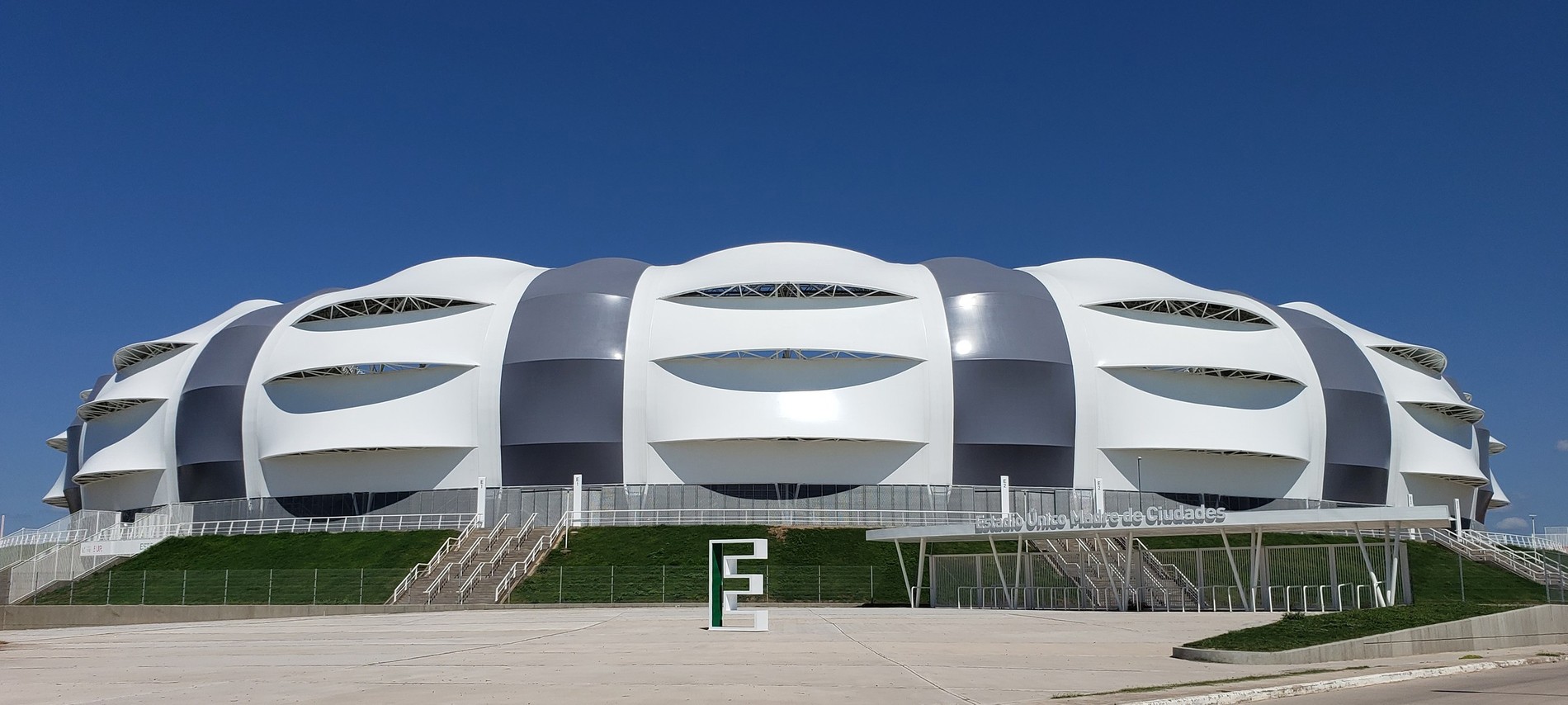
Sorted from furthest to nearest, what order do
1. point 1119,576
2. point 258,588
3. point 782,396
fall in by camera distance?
point 782,396, point 258,588, point 1119,576

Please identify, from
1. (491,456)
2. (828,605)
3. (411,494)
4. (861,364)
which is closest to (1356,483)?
Answer: (861,364)

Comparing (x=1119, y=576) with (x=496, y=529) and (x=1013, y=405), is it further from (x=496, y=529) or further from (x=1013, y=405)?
(x=496, y=529)

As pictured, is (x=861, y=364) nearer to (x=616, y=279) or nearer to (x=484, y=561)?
(x=616, y=279)

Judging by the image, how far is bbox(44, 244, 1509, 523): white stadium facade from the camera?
65312mm

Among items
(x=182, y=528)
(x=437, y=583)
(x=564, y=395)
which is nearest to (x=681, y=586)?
(x=437, y=583)

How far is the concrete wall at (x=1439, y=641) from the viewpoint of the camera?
18688mm

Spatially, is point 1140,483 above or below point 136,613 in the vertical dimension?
above

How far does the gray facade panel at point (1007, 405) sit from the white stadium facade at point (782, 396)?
140 millimetres

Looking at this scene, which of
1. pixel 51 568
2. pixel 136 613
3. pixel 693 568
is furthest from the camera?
pixel 51 568

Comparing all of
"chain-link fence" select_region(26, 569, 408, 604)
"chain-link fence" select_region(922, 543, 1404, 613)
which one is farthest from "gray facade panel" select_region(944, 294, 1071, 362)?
"chain-link fence" select_region(26, 569, 408, 604)

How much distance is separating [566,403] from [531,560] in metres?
14.4

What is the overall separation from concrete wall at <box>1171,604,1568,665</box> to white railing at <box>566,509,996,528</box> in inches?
1548

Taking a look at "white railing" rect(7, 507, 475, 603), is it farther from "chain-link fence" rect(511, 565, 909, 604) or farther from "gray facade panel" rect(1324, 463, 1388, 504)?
"gray facade panel" rect(1324, 463, 1388, 504)

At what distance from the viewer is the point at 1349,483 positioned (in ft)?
232
